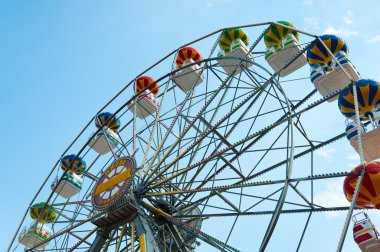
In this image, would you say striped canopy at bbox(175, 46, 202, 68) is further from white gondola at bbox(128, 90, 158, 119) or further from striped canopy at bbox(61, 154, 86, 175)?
striped canopy at bbox(61, 154, 86, 175)

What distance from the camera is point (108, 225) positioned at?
10.9m

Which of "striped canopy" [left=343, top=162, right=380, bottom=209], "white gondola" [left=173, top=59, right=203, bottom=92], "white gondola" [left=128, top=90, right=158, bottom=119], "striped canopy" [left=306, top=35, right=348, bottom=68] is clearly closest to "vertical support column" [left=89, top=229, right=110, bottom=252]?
"white gondola" [left=128, top=90, right=158, bottom=119]

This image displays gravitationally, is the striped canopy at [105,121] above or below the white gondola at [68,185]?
above

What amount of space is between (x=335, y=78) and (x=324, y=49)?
0.91 meters

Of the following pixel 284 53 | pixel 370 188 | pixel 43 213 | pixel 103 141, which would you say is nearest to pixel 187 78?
pixel 284 53

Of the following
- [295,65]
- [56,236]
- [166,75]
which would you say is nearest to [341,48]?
[295,65]

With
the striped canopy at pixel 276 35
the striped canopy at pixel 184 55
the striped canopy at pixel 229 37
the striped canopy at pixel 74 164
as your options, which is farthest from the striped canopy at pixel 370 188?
the striped canopy at pixel 74 164

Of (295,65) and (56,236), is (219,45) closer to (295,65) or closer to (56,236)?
(295,65)

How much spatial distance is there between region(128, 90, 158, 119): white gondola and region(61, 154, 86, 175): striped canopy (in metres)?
2.35

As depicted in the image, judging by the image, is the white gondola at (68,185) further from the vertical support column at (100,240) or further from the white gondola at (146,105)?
the vertical support column at (100,240)

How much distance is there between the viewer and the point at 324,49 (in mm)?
11242

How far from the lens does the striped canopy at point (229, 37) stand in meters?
14.0

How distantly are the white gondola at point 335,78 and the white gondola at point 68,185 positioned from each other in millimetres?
8026

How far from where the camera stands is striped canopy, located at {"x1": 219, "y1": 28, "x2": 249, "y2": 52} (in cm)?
1397
